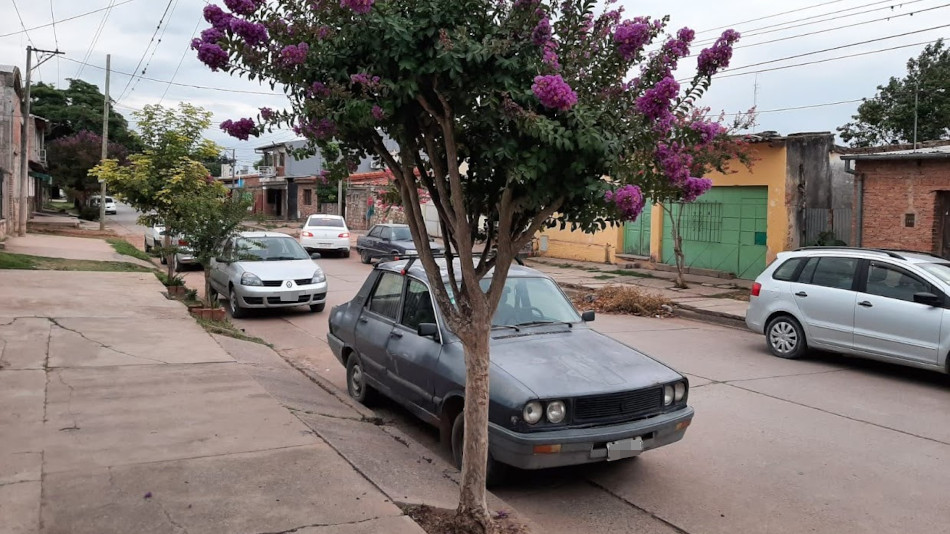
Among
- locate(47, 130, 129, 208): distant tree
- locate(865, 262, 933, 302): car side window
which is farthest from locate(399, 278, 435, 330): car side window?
locate(47, 130, 129, 208): distant tree

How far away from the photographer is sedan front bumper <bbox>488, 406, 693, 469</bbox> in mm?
4836

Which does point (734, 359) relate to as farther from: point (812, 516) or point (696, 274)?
point (696, 274)

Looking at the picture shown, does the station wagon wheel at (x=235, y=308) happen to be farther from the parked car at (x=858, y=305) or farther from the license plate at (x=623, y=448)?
the license plate at (x=623, y=448)

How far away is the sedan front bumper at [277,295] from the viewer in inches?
507

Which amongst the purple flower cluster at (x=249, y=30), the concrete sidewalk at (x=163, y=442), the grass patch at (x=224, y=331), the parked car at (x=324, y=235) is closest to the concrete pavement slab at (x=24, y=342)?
the concrete sidewalk at (x=163, y=442)

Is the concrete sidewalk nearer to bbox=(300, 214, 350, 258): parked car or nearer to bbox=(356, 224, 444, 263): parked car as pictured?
bbox=(356, 224, 444, 263): parked car

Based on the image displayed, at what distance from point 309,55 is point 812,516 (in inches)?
170

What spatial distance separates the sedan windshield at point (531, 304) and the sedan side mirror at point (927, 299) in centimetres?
474

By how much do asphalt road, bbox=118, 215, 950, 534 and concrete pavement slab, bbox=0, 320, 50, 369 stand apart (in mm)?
3004

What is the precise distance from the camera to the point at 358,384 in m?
7.57

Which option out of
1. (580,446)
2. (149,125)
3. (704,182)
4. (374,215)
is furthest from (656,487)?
(374,215)

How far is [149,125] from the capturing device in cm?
1369

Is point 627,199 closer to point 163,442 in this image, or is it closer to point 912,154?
point 163,442

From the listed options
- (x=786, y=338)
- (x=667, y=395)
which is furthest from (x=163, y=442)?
(x=786, y=338)
